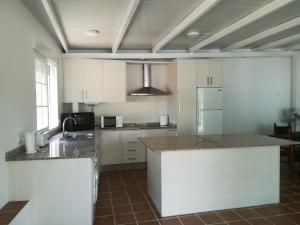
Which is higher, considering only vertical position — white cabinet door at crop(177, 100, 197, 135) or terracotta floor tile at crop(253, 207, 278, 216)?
white cabinet door at crop(177, 100, 197, 135)

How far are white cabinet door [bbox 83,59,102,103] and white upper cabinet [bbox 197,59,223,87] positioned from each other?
2016 millimetres

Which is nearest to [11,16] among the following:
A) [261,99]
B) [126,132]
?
[126,132]

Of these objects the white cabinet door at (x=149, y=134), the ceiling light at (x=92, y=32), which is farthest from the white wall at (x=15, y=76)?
the white cabinet door at (x=149, y=134)

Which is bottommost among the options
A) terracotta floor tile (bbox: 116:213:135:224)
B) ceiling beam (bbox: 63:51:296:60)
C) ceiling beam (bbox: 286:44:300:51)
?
terracotta floor tile (bbox: 116:213:135:224)

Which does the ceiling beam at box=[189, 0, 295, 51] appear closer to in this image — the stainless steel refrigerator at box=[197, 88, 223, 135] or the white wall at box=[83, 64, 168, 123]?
the stainless steel refrigerator at box=[197, 88, 223, 135]

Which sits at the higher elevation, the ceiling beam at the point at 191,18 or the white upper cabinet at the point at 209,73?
the ceiling beam at the point at 191,18

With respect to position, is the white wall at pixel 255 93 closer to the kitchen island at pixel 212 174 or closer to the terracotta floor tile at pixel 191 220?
the kitchen island at pixel 212 174

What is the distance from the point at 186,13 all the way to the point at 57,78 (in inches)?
101

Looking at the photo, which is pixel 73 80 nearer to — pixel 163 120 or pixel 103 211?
pixel 163 120

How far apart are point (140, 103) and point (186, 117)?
117cm

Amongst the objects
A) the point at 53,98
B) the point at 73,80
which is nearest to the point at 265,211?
the point at 53,98

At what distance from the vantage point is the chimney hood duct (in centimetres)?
533

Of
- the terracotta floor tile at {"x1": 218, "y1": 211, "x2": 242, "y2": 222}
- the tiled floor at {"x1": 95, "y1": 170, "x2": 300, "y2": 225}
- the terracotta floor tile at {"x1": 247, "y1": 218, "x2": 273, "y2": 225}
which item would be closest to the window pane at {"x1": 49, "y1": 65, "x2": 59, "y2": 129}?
the tiled floor at {"x1": 95, "y1": 170, "x2": 300, "y2": 225}

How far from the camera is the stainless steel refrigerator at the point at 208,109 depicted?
520cm
